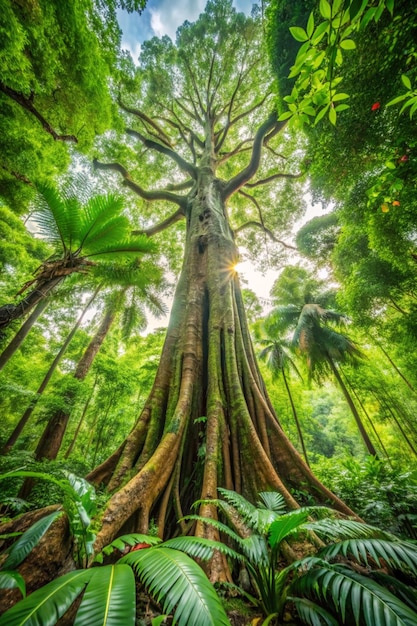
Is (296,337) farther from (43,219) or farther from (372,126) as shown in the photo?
(43,219)

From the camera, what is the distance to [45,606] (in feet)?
2.76

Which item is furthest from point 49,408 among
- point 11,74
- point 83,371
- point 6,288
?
point 11,74

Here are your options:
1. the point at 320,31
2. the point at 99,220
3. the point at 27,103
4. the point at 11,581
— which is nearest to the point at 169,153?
the point at 27,103

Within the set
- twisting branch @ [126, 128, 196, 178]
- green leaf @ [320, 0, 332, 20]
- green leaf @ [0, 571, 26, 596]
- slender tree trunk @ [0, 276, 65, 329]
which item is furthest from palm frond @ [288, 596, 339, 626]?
twisting branch @ [126, 128, 196, 178]

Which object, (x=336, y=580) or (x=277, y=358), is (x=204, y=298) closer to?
(x=336, y=580)

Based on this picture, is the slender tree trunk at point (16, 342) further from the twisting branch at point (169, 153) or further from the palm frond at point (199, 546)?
the palm frond at point (199, 546)

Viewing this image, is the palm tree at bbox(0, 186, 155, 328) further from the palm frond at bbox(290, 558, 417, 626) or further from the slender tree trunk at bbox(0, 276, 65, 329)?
the palm frond at bbox(290, 558, 417, 626)

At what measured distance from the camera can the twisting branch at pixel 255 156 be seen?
516 centimetres

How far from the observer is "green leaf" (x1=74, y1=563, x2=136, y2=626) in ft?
2.64

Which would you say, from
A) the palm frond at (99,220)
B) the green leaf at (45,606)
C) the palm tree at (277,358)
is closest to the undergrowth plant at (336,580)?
the green leaf at (45,606)

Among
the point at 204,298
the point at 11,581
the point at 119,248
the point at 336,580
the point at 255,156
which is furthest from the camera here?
the point at 255,156

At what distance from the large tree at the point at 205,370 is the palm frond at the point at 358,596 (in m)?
0.69

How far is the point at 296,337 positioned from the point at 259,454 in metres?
9.71

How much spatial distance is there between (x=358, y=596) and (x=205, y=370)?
2.74m
